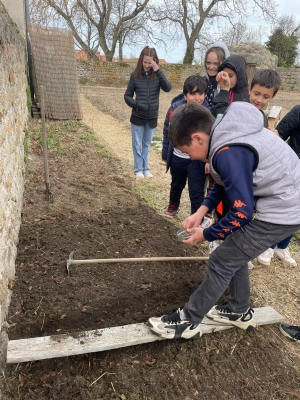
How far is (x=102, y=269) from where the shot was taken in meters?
3.16

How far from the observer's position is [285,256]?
3.79 m

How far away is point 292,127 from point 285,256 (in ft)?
4.85

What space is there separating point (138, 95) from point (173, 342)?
4.05 meters

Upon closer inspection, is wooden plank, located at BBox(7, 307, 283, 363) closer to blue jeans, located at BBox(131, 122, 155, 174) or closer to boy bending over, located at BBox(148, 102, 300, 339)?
boy bending over, located at BBox(148, 102, 300, 339)

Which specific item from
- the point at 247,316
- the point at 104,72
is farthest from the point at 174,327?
the point at 104,72

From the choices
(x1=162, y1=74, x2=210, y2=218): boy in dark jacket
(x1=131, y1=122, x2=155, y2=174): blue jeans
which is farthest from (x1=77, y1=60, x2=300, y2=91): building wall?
(x1=162, y1=74, x2=210, y2=218): boy in dark jacket

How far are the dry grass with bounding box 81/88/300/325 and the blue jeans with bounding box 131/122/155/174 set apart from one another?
0.85 ft

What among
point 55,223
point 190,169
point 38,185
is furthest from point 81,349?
point 38,185

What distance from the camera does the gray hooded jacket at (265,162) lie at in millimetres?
1846

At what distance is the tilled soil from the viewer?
83.7 inches

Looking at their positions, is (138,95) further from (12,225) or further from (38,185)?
(12,225)

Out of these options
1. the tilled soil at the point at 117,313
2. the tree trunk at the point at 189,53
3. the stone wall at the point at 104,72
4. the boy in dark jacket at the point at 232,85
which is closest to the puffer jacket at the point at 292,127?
the boy in dark jacket at the point at 232,85

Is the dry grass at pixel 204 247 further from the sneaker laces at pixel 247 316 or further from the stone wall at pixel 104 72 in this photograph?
the stone wall at pixel 104 72

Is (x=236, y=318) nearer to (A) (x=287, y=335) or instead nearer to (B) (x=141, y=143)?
(A) (x=287, y=335)
